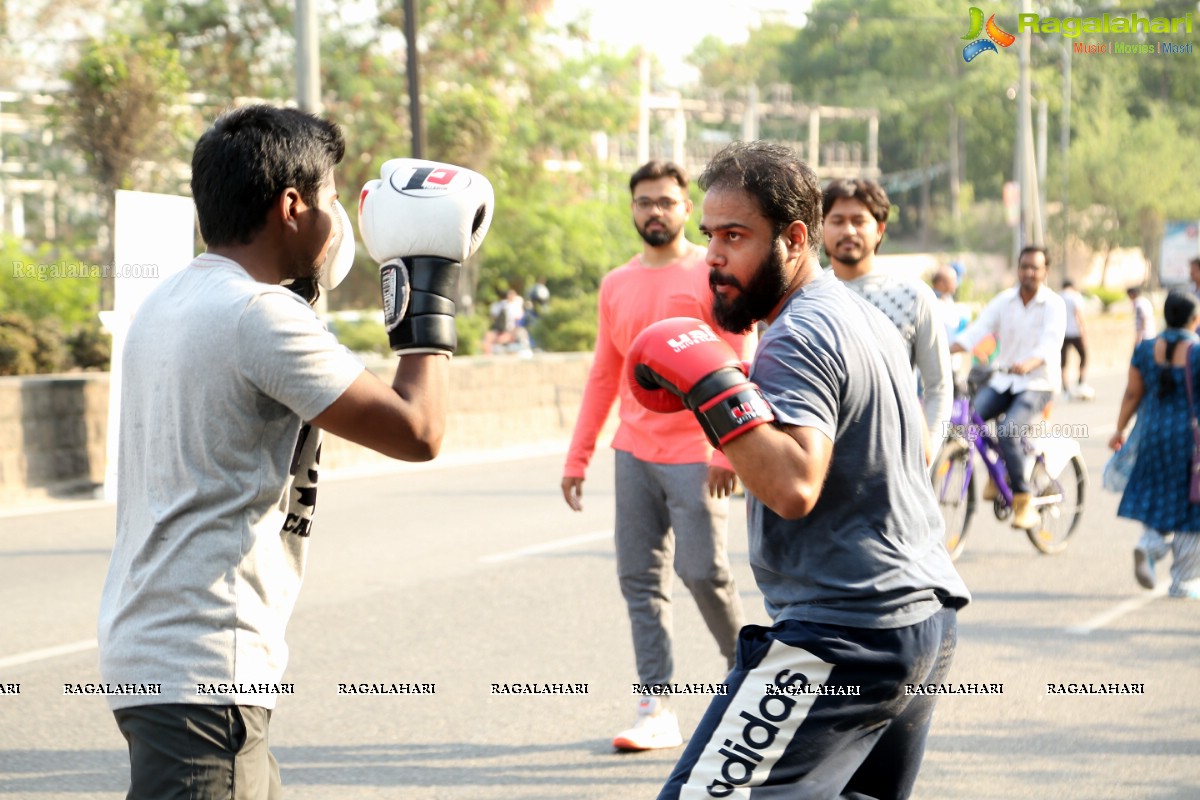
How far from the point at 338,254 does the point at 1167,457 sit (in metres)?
6.19

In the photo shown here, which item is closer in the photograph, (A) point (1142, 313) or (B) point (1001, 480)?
(B) point (1001, 480)

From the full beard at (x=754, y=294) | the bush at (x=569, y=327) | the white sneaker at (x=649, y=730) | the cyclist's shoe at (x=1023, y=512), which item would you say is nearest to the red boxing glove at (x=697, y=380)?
the full beard at (x=754, y=294)

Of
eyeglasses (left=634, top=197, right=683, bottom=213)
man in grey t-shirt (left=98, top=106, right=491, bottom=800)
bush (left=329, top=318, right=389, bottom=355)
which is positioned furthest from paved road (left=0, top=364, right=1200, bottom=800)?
bush (left=329, top=318, right=389, bottom=355)

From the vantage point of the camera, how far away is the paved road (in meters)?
4.83

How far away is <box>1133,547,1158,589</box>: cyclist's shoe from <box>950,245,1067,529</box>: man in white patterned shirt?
1194 millimetres

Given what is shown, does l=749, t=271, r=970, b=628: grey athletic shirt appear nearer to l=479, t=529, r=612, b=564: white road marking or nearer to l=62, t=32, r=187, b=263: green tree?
l=479, t=529, r=612, b=564: white road marking

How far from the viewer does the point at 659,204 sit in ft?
17.4

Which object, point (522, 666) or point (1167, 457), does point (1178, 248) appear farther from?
point (522, 666)

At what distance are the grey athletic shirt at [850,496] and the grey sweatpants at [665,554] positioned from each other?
7.01 feet

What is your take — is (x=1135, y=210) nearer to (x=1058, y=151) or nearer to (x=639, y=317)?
(x=1058, y=151)

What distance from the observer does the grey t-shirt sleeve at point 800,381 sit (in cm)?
258

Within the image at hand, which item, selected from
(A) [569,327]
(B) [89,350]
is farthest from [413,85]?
(A) [569,327]

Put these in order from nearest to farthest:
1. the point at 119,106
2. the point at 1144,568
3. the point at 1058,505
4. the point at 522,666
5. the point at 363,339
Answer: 1. the point at 522,666
2. the point at 1144,568
3. the point at 1058,505
4. the point at 119,106
5. the point at 363,339

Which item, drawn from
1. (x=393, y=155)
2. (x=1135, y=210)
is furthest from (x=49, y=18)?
(x=1135, y=210)
